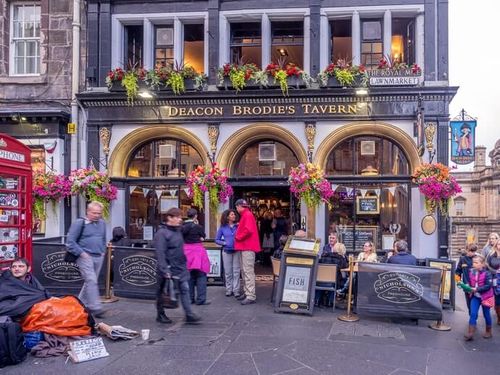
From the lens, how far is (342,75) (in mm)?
12023

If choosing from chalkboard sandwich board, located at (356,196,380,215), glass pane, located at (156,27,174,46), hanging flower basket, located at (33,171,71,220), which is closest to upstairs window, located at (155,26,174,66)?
glass pane, located at (156,27,174,46)

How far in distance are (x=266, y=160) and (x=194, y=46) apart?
12.7 feet

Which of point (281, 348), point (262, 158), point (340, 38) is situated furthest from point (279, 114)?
point (281, 348)

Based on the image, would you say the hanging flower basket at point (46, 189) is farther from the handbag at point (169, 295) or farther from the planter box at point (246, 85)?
the handbag at point (169, 295)

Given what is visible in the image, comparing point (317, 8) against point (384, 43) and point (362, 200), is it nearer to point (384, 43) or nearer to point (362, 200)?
point (384, 43)

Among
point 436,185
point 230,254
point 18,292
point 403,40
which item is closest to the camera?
point 18,292

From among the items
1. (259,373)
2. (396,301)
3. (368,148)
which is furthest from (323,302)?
(368,148)

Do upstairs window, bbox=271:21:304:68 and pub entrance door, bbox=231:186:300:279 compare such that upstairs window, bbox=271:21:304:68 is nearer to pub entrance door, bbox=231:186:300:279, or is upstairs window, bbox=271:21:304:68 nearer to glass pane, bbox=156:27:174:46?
glass pane, bbox=156:27:174:46

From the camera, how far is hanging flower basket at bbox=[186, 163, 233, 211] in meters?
11.9

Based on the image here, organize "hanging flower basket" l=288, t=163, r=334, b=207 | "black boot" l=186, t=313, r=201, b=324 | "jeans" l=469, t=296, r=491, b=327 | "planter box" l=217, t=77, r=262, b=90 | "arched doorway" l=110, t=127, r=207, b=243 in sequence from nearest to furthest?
1. "jeans" l=469, t=296, r=491, b=327
2. "black boot" l=186, t=313, r=201, b=324
3. "hanging flower basket" l=288, t=163, r=334, b=207
4. "planter box" l=217, t=77, r=262, b=90
5. "arched doorway" l=110, t=127, r=207, b=243

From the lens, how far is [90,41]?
1316cm

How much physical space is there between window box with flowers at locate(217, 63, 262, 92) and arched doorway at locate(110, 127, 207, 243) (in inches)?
72.6

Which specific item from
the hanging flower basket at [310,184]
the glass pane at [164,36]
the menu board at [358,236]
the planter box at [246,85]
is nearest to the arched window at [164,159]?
the planter box at [246,85]

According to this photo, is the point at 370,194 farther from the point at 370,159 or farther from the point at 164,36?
the point at 164,36
